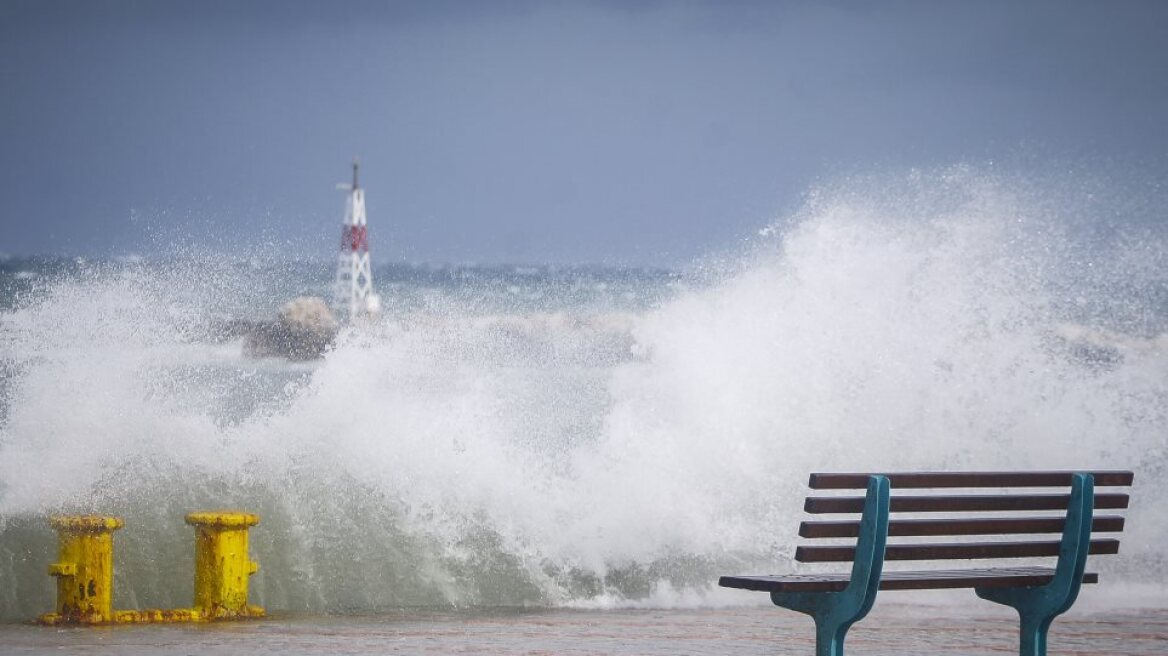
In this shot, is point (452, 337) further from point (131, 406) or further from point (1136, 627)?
point (1136, 627)

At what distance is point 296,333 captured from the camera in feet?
140

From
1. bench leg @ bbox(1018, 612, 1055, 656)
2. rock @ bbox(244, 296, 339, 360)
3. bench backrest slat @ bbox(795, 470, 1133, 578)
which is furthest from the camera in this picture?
rock @ bbox(244, 296, 339, 360)

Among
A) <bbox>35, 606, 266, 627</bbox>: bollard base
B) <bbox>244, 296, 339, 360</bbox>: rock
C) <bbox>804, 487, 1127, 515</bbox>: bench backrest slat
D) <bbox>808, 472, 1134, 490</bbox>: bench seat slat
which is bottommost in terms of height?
<bbox>35, 606, 266, 627</bbox>: bollard base

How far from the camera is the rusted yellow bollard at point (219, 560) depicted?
24.0 feet

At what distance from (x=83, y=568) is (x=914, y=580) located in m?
3.94

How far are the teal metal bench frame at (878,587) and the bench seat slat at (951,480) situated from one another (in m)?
0.09

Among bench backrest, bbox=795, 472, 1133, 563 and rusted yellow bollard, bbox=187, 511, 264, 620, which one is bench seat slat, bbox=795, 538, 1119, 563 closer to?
bench backrest, bbox=795, 472, 1133, 563

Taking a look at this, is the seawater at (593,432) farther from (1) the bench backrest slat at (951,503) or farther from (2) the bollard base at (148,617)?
(1) the bench backrest slat at (951,503)

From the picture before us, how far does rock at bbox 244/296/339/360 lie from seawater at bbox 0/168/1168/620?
23443 mm

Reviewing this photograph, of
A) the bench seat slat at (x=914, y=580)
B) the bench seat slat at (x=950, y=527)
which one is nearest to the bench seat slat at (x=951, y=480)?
the bench seat slat at (x=950, y=527)

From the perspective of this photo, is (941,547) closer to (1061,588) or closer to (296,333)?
(1061,588)

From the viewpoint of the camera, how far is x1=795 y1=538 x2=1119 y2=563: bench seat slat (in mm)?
5094

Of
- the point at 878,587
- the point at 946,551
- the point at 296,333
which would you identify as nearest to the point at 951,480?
the point at 946,551

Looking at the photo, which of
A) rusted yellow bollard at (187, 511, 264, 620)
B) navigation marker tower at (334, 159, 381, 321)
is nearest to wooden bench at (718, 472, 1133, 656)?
rusted yellow bollard at (187, 511, 264, 620)
